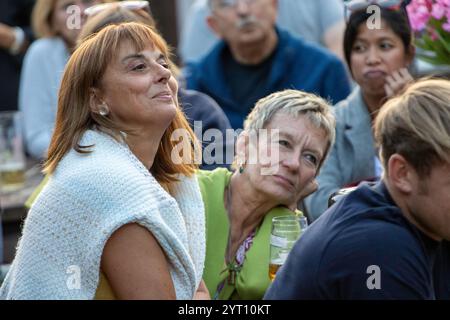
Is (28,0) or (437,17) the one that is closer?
(437,17)

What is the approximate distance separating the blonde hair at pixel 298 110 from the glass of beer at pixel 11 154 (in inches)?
84.3

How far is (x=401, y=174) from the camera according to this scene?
2.44 metres

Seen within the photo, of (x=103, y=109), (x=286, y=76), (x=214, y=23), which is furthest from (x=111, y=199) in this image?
(x=214, y=23)

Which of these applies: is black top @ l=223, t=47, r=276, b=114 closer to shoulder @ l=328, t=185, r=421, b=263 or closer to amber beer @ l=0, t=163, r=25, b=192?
amber beer @ l=0, t=163, r=25, b=192

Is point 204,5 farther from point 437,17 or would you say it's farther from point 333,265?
point 333,265

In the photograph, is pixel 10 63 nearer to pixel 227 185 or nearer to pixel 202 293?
pixel 227 185

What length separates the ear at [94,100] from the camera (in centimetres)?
280

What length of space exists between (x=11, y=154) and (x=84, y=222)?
276 cm

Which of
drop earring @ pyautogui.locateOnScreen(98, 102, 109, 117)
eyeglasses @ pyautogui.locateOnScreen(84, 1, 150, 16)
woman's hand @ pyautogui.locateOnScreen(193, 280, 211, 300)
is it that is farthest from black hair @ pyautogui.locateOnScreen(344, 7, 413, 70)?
drop earring @ pyautogui.locateOnScreen(98, 102, 109, 117)

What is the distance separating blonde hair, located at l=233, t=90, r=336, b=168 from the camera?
329cm

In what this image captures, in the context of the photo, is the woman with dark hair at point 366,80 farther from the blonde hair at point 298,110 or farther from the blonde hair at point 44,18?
the blonde hair at point 44,18

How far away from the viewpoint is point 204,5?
5.93m
